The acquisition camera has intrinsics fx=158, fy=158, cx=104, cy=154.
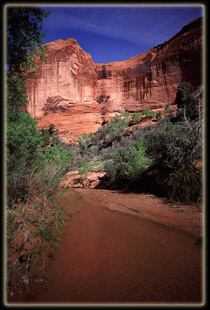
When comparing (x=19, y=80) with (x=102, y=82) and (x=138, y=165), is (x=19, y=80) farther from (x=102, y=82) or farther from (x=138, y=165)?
(x=102, y=82)

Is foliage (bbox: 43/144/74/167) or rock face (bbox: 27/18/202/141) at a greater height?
rock face (bbox: 27/18/202/141)

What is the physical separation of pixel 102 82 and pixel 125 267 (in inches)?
1934

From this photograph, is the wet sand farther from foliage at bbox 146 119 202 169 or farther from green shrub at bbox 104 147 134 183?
green shrub at bbox 104 147 134 183

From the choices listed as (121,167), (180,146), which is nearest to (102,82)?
(121,167)

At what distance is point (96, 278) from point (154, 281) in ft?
1.88

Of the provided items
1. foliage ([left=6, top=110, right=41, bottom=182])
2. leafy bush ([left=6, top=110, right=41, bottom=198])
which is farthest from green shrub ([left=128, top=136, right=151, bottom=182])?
foliage ([left=6, top=110, right=41, bottom=182])

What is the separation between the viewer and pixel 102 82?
45.6 meters

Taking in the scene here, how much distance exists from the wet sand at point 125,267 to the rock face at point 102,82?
30.1 metres

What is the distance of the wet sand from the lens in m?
1.38

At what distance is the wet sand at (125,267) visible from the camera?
1384mm

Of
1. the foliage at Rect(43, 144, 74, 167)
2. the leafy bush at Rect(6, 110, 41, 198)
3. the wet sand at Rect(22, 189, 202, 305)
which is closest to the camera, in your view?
the wet sand at Rect(22, 189, 202, 305)

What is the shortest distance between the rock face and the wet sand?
98.8 ft

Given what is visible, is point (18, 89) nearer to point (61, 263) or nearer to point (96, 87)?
point (61, 263)

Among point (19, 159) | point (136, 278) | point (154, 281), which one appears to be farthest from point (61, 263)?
point (19, 159)
